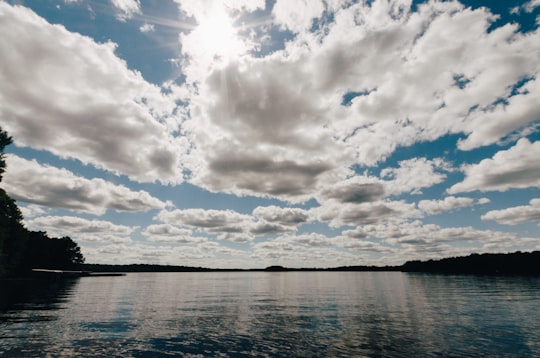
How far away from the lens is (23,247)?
101 meters

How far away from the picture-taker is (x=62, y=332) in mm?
28062

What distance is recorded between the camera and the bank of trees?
2857 inches

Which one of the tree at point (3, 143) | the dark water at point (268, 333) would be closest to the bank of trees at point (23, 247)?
the tree at point (3, 143)

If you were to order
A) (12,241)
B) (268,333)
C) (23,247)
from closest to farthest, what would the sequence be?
(268,333), (12,241), (23,247)

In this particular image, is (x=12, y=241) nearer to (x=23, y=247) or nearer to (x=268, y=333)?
(x=23, y=247)

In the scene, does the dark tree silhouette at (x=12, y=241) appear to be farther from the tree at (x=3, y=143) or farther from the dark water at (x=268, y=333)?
the dark water at (x=268, y=333)

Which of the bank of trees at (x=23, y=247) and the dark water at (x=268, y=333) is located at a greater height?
the bank of trees at (x=23, y=247)

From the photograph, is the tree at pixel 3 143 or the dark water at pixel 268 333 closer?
the dark water at pixel 268 333

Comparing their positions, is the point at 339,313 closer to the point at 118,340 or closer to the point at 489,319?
the point at 489,319

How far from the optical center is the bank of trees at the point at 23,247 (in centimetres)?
7256

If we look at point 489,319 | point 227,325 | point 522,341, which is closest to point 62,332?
point 227,325

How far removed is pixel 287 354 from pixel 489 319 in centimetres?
2818

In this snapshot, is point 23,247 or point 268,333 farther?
point 23,247

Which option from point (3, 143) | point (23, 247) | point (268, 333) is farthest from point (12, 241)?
point (268, 333)
